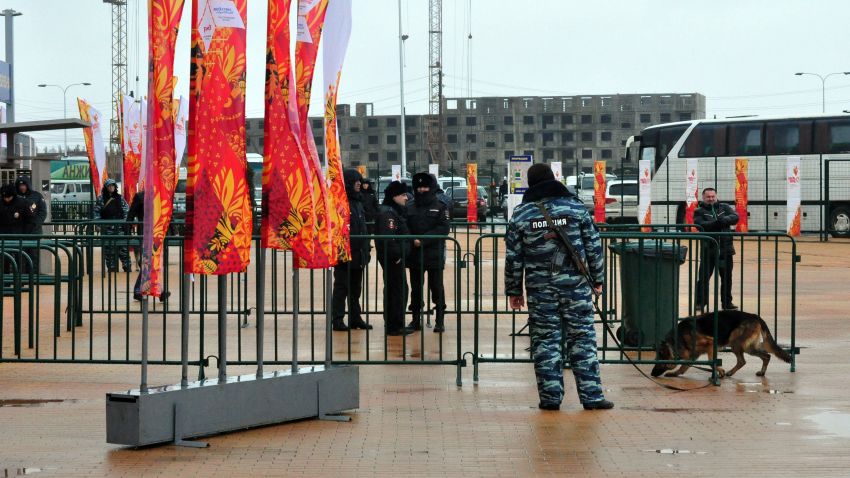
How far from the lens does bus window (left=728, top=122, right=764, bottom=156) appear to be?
4034cm

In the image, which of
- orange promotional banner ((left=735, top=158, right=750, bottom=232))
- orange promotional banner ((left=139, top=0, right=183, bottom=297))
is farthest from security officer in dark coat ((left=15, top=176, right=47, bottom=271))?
orange promotional banner ((left=735, top=158, right=750, bottom=232))

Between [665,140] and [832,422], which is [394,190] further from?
[665,140]

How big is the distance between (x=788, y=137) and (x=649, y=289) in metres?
29.5

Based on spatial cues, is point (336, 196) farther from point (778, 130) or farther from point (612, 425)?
point (778, 130)

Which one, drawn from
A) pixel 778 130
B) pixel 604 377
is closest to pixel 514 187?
pixel 604 377

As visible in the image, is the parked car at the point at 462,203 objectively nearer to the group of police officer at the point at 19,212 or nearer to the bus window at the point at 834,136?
the bus window at the point at 834,136

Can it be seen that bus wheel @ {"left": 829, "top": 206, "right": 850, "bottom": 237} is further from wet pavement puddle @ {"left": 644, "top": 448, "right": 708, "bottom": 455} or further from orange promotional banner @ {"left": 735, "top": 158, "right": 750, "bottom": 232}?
wet pavement puddle @ {"left": 644, "top": 448, "right": 708, "bottom": 455}

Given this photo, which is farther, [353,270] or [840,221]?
[840,221]

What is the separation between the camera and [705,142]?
4156cm

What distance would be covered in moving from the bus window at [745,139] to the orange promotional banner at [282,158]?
33341 millimetres

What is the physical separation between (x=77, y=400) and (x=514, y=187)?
8873mm

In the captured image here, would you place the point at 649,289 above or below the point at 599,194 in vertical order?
below

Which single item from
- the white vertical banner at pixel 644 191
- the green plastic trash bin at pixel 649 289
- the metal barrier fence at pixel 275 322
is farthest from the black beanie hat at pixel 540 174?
the white vertical banner at pixel 644 191

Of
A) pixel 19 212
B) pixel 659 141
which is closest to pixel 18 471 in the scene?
pixel 19 212
